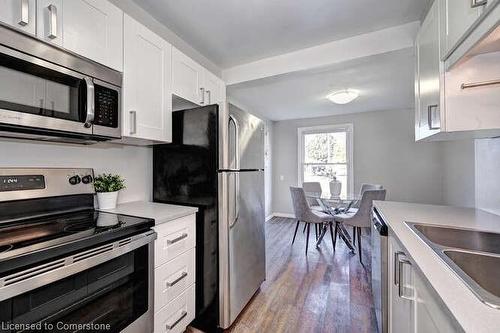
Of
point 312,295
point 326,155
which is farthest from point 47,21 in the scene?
point 326,155

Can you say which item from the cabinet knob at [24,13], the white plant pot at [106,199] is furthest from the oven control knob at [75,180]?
the cabinet knob at [24,13]

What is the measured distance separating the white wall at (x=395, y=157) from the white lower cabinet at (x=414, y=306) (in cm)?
371

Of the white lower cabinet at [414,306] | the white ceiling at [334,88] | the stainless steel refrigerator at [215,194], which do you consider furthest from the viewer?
the white ceiling at [334,88]

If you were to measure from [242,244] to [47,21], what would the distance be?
5.81ft

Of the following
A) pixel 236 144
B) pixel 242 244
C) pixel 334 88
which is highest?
pixel 334 88

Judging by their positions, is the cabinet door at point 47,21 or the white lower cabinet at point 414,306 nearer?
the white lower cabinet at point 414,306

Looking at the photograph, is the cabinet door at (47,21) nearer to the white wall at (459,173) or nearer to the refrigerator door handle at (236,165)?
the refrigerator door handle at (236,165)

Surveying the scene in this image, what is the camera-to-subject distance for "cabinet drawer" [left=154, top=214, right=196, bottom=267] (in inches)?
52.0

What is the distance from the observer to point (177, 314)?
1.44m

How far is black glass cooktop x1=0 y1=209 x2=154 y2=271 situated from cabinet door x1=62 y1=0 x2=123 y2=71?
90 cm

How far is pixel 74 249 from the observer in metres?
0.88

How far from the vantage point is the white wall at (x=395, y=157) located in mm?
4160

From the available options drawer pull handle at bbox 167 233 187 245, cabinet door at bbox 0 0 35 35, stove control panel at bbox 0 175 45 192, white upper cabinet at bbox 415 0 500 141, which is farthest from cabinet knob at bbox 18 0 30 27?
white upper cabinet at bbox 415 0 500 141

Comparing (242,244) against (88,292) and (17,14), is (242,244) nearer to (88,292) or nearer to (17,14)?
(88,292)
